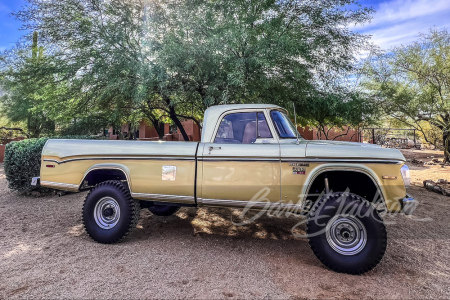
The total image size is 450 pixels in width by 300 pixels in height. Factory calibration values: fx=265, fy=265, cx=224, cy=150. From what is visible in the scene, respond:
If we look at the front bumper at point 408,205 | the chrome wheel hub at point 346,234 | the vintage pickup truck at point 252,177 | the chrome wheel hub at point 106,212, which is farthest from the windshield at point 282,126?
the chrome wheel hub at point 106,212

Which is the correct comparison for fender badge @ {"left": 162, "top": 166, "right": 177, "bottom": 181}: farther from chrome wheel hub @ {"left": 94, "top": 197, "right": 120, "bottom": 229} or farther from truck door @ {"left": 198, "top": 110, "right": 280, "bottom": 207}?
chrome wheel hub @ {"left": 94, "top": 197, "right": 120, "bottom": 229}

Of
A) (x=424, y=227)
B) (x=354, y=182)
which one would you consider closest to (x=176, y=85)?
(x=354, y=182)

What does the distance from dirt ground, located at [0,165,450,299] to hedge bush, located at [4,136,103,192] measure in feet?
6.93

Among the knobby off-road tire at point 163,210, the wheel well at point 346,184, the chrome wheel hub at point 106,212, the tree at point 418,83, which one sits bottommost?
the knobby off-road tire at point 163,210

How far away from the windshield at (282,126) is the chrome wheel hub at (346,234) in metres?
1.28

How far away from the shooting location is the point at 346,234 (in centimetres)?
336

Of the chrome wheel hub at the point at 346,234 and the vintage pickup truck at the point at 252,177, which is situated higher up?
the vintage pickup truck at the point at 252,177

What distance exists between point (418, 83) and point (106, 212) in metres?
11.4

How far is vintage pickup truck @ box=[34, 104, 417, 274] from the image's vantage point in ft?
10.7

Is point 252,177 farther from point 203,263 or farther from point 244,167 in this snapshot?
point 203,263

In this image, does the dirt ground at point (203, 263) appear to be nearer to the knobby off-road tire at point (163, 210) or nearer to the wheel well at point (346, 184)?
the knobby off-road tire at point (163, 210)

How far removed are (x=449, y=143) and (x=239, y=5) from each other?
11345 millimetres

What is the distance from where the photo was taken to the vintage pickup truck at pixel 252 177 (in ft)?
10.7

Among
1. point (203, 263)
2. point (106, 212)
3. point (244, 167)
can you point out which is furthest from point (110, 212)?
point (244, 167)
